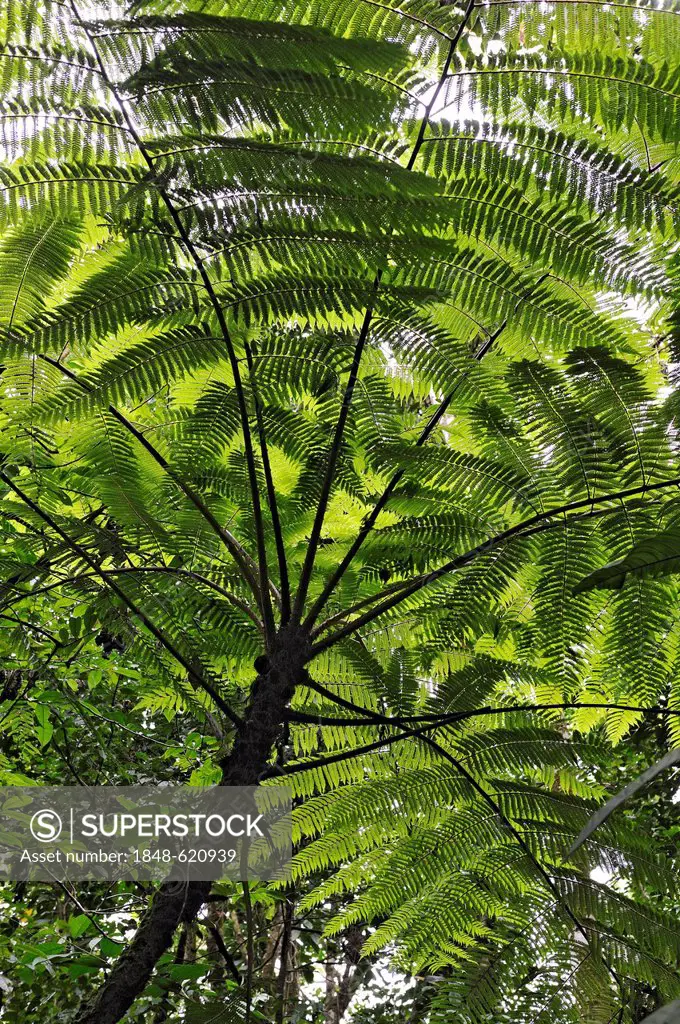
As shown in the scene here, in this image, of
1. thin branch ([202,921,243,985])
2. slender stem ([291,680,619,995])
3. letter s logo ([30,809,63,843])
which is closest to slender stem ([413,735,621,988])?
slender stem ([291,680,619,995])

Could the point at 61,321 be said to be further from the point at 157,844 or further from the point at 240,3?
the point at 157,844

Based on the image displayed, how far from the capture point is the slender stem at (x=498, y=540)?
135cm

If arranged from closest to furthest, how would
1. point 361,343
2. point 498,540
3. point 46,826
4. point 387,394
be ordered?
1. point 361,343
2. point 498,540
3. point 387,394
4. point 46,826

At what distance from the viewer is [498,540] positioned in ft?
4.85

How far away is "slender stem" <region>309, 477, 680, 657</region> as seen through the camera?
1349mm

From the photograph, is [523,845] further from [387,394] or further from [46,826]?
[46,826]

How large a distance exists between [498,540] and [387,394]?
0.39 meters

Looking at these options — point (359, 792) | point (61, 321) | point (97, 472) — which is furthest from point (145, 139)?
point (359, 792)

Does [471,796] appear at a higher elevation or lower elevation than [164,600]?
lower

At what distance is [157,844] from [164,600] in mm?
512

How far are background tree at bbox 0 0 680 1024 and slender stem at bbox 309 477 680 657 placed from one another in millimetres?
11

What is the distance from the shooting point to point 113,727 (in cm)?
354

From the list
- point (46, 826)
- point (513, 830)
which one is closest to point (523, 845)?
point (513, 830)

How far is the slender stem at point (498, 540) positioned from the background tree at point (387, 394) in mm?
11
